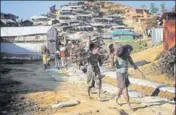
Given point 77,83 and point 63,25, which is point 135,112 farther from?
point 63,25

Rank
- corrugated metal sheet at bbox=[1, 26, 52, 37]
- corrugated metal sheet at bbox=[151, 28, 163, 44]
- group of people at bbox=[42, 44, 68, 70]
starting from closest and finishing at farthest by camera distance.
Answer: group of people at bbox=[42, 44, 68, 70], corrugated metal sheet at bbox=[151, 28, 163, 44], corrugated metal sheet at bbox=[1, 26, 52, 37]

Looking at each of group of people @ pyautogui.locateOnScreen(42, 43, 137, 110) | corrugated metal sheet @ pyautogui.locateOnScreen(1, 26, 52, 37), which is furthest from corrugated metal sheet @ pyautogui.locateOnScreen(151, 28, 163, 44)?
group of people @ pyautogui.locateOnScreen(42, 43, 137, 110)

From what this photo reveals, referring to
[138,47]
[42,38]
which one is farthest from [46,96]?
[42,38]

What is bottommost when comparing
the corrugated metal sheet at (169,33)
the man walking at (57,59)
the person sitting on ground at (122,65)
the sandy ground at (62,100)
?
the sandy ground at (62,100)

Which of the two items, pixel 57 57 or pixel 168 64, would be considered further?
pixel 57 57

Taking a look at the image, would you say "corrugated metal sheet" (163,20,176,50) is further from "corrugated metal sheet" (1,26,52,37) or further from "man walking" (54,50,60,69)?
"corrugated metal sheet" (1,26,52,37)

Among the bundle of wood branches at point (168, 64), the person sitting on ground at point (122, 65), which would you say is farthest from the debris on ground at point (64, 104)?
the bundle of wood branches at point (168, 64)

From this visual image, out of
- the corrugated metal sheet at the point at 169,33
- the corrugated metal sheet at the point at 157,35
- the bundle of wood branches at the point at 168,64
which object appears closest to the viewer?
the bundle of wood branches at the point at 168,64

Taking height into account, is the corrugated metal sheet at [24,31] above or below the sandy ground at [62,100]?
above

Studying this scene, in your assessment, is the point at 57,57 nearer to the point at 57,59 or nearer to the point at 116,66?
the point at 57,59

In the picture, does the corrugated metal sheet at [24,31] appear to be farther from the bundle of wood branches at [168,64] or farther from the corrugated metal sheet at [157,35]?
the bundle of wood branches at [168,64]

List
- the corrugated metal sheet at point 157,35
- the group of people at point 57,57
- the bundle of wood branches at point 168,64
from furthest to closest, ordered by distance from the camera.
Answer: the corrugated metal sheet at point 157,35 < the group of people at point 57,57 < the bundle of wood branches at point 168,64

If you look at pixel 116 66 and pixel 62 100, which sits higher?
pixel 116 66

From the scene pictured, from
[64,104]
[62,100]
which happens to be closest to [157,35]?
[62,100]
